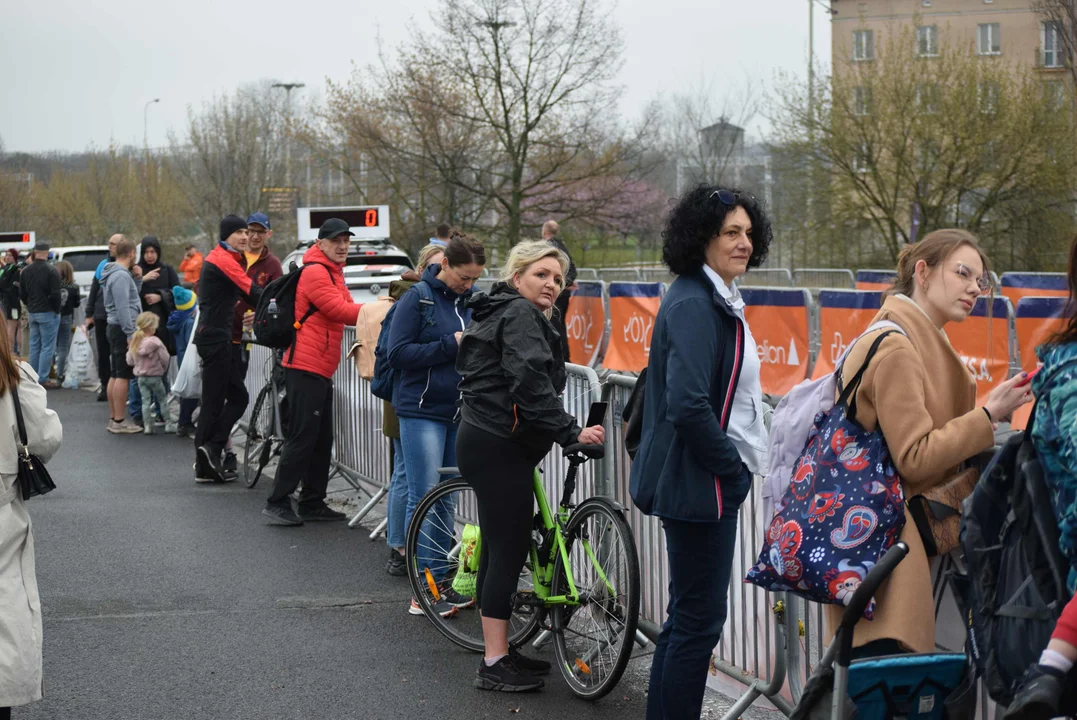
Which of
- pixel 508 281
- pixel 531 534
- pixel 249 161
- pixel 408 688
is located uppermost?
pixel 249 161

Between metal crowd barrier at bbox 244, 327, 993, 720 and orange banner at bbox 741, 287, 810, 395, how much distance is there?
8.22 m

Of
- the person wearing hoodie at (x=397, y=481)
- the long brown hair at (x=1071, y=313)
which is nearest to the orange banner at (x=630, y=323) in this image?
the person wearing hoodie at (x=397, y=481)

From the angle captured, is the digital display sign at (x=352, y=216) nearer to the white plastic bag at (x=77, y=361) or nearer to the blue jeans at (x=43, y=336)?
the white plastic bag at (x=77, y=361)

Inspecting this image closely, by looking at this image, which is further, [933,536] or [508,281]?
[508,281]

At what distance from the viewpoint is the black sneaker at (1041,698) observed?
262cm

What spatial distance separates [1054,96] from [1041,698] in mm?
31015

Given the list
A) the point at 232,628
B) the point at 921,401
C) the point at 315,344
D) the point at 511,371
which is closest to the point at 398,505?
the point at 232,628

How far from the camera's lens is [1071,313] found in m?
2.95

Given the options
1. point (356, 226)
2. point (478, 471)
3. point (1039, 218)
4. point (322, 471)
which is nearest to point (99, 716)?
point (478, 471)

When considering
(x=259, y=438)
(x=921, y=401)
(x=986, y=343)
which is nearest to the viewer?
(x=921, y=401)

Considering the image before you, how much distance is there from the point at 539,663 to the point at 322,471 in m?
4.08

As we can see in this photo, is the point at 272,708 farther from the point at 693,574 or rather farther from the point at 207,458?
the point at 207,458

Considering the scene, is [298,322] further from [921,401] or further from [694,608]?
[921,401]

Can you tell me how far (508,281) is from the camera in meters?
5.48
